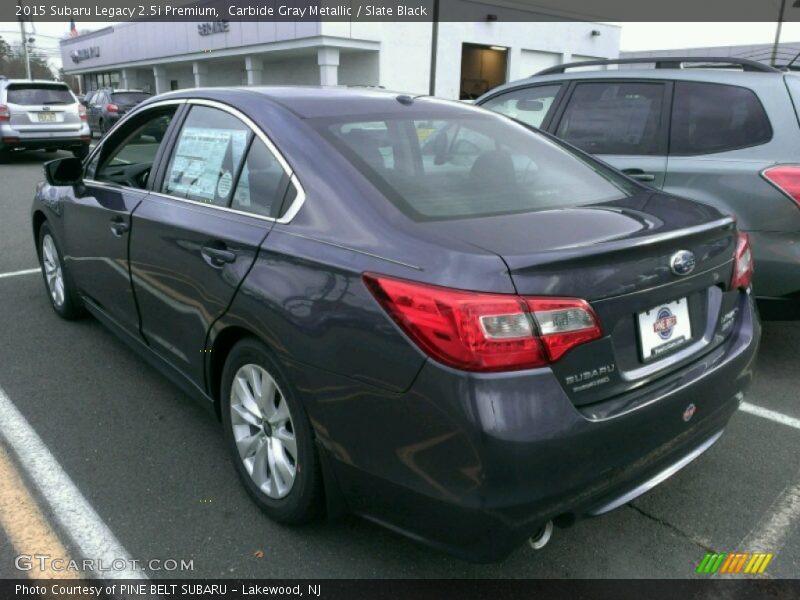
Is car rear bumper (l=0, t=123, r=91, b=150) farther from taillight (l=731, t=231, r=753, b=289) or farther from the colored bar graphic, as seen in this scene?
the colored bar graphic

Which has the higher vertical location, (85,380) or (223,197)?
(223,197)

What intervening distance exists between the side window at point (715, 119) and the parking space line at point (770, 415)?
1.50 m

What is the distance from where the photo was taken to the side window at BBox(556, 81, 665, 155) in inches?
171

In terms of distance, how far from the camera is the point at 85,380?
12.4ft

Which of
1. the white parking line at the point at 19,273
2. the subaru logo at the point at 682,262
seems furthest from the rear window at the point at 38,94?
the subaru logo at the point at 682,262

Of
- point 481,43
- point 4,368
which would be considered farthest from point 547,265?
point 481,43

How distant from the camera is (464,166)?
2.67 m

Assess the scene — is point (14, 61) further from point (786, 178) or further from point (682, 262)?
point (682, 262)

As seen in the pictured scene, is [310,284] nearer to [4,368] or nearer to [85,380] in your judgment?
[85,380]

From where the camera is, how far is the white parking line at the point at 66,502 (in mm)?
2361

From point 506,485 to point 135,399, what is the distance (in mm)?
2450

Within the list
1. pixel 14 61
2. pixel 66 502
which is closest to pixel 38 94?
pixel 66 502

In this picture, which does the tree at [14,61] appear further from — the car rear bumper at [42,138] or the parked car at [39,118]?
the car rear bumper at [42,138]

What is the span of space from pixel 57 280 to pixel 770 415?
451 cm
